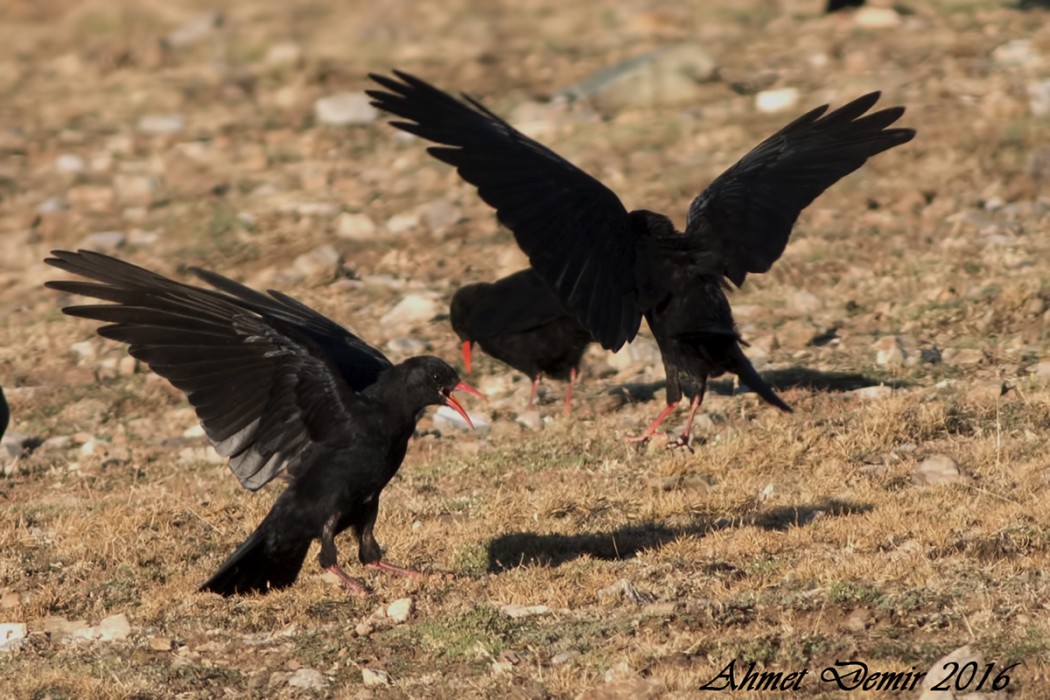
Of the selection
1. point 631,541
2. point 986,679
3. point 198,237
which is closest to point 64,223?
point 198,237

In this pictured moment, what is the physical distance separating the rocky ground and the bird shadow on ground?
1.2 inches

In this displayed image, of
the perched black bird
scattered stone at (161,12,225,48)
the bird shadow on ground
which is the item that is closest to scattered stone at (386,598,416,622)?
the bird shadow on ground

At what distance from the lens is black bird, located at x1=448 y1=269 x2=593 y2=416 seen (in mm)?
10644

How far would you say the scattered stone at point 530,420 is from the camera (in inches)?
405

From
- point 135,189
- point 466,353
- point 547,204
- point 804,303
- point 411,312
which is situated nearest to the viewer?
point 547,204

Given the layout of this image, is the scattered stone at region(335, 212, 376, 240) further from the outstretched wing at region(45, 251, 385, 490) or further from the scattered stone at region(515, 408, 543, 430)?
the outstretched wing at region(45, 251, 385, 490)

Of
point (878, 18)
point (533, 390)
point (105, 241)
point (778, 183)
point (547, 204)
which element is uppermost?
point (547, 204)

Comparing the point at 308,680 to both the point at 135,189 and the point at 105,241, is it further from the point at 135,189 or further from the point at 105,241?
the point at 135,189

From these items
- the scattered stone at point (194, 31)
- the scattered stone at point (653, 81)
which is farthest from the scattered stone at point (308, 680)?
the scattered stone at point (194, 31)

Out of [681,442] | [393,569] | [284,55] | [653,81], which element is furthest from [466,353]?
[284,55]

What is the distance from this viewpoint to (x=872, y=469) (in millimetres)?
8438

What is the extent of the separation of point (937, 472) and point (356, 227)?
7.30m

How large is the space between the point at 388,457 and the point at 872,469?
108 inches

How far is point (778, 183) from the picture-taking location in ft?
29.1
